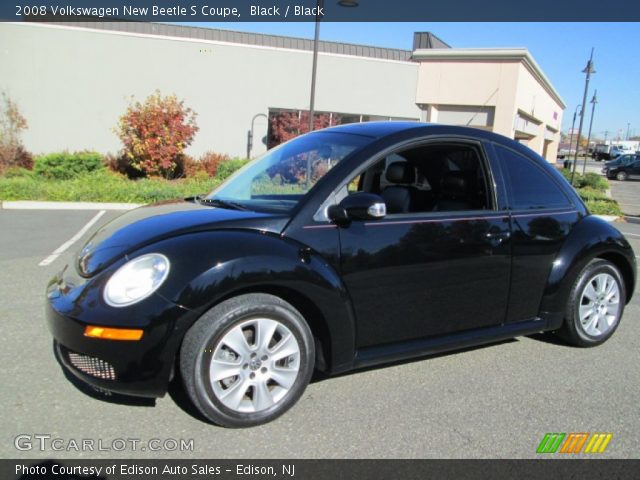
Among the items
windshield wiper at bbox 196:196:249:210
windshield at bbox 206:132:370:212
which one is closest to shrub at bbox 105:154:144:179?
windshield at bbox 206:132:370:212

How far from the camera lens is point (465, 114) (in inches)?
961

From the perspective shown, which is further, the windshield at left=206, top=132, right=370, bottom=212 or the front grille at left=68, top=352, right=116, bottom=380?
the windshield at left=206, top=132, right=370, bottom=212

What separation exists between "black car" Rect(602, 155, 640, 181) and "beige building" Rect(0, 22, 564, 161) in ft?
70.3

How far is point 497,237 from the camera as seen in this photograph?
12.3ft

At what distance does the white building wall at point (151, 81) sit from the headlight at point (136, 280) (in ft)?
52.7

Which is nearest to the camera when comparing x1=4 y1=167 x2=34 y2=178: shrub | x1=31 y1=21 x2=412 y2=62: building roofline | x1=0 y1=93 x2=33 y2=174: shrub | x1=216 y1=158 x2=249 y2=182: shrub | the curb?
the curb

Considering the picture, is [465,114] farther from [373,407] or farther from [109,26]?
[373,407]

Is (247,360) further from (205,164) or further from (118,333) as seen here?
(205,164)

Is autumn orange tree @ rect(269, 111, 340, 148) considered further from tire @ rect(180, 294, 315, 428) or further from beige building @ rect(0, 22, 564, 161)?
tire @ rect(180, 294, 315, 428)

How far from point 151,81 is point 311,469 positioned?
1751cm

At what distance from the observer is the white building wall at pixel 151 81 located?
55.7 feet

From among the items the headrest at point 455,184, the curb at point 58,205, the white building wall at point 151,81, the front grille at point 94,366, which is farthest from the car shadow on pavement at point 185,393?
the white building wall at point 151,81

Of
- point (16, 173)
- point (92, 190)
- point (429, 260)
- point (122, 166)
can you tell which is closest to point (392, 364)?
point (429, 260)

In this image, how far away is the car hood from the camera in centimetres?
300
